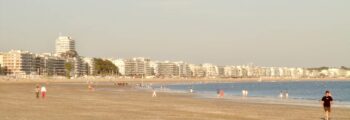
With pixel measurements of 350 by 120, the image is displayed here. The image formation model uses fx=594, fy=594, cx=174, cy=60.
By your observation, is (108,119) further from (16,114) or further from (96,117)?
(16,114)

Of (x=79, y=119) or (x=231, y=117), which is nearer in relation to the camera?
(x=79, y=119)

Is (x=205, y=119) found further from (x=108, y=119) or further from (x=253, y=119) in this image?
(x=108, y=119)

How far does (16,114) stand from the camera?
77.8ft

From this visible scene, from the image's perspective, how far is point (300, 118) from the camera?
80.3ft

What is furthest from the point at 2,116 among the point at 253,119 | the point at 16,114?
the point at 253,119

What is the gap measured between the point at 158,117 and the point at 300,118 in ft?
19.4

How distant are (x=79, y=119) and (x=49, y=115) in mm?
2387

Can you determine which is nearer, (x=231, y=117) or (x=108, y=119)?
(x=108, y=119)

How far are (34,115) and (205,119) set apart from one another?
22.2 ft

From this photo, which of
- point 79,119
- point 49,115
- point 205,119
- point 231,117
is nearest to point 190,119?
point 205,119

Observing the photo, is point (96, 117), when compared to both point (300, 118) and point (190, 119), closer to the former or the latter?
point (190, 119)

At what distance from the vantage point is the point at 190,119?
2269 centimetres

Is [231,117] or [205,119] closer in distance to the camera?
[205,119]

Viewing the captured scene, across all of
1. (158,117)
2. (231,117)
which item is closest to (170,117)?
(158,117)
